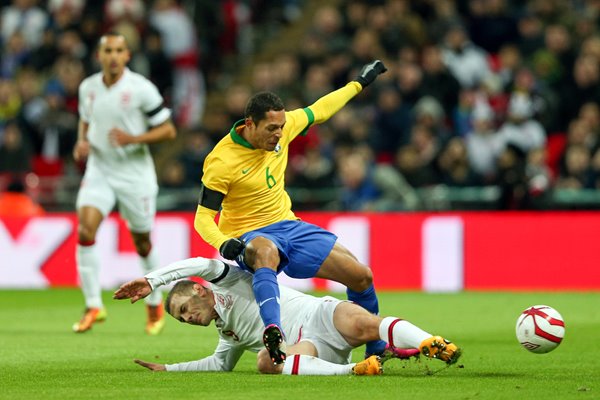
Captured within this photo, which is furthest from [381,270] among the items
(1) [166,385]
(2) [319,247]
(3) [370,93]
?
(1) [166,385]

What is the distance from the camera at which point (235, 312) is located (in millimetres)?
8547

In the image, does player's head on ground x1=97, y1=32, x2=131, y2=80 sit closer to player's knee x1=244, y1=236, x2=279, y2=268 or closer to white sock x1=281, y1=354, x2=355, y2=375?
player's knee x1=244, y1=236, x2=279, y2=268

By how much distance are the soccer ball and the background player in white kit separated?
4470 millimetres

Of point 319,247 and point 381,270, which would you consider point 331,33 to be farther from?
point 319,247

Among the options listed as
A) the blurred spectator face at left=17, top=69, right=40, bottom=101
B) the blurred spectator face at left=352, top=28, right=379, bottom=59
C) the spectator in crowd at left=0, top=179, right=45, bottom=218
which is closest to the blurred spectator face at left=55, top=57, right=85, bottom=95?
the blurred spectator face at left=17, top=69, right=40, bottom=101

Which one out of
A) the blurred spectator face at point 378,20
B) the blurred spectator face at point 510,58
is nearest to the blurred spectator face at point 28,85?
the blurred spectator face at point 378,20

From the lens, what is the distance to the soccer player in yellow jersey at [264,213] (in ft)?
29.8

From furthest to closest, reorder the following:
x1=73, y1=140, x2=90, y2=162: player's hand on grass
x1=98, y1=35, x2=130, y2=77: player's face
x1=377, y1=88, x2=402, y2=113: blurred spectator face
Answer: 1. x1=377, y1=88, x2=402, y2=113: blurred spectator face
2. x1=98, y1=35, x2=130, y2=77: player's face
3. x1=73, y1=140, x2=90, y2=162: player's hand on grass

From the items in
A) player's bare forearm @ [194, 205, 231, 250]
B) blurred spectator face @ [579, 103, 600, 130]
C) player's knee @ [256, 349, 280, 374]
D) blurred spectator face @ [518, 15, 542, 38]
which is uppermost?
blurred spectator face @ [518, 15, 542, 38]

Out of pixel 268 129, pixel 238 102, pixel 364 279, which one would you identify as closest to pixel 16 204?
pixel 238 102

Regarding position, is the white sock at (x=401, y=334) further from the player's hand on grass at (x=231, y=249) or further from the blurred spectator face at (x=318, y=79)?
the blurred spectator face at (x=318, y=79)

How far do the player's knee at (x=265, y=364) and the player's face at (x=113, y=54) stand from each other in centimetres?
452

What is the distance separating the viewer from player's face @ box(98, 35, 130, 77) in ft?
39.7

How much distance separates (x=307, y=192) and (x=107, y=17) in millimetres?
5709
